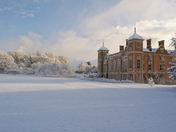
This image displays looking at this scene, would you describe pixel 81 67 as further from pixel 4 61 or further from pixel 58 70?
pixel 4 61

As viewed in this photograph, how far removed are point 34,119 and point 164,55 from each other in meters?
39.4

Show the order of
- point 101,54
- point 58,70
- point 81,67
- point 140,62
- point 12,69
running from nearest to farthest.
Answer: point 140,62 → point 101,54 → point 58,70 → point 12,69 → point 81,67

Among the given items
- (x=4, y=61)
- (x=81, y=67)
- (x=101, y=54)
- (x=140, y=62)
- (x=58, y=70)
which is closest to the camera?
(x=140, y=62)

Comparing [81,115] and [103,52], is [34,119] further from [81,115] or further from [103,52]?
[103,52]

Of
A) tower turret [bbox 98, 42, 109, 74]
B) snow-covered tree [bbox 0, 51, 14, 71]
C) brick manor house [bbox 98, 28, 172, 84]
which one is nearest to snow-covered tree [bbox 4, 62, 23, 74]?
snow-covered tree [bbox 0, 51, 14, 71]

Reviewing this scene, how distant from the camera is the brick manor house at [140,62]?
37250mm

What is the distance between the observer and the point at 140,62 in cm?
3756

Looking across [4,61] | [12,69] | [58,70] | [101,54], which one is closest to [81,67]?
[58,70]

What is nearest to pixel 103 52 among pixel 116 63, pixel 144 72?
pixel 116 63

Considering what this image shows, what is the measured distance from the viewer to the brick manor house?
1467 inches

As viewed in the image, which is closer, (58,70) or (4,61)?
(58,70)

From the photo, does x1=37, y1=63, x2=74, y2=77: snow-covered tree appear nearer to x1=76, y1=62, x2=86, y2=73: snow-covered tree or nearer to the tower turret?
the tower turret

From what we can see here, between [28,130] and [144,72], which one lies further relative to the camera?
[144,72]

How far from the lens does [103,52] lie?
52656 millimetres
